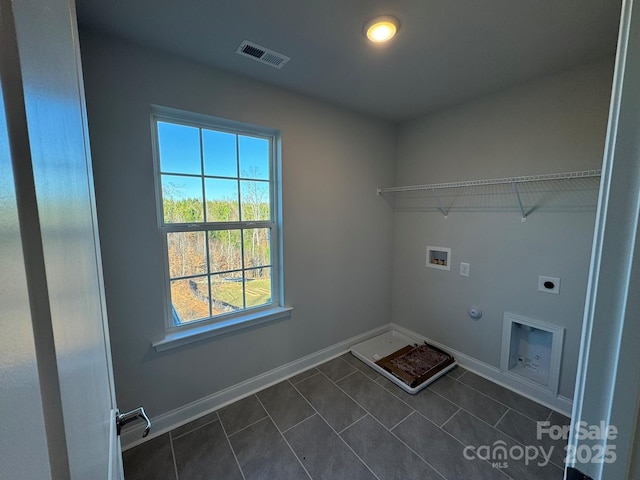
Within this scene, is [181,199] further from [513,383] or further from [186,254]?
[513,383]

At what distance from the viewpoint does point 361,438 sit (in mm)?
1739

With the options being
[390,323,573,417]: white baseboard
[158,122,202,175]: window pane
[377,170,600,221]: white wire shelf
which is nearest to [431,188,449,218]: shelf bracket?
[377,170,600,221]: white wire shelf

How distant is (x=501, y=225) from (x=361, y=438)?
79.2 inches

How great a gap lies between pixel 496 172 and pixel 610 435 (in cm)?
214

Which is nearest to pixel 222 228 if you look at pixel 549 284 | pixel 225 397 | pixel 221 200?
pixel 221 200

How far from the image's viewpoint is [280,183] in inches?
84.7

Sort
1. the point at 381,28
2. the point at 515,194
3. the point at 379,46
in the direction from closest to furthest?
the point at 381,28, the point at 379,46, the point at 515,194

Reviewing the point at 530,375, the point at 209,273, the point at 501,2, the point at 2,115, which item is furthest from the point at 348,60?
the point at 530,375

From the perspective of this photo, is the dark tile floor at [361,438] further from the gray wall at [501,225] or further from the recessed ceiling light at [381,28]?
the recessed ceiling light at [381,28]

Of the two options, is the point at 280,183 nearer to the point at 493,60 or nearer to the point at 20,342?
the point at 493,60

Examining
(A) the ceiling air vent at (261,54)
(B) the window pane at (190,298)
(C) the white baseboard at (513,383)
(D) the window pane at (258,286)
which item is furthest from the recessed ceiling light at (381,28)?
(C) the white baseboard at (513,383)

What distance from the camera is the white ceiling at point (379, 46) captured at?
1288 millimetres

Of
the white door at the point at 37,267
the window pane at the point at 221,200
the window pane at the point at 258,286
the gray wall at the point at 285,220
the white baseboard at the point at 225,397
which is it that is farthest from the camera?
the window pane at the point at 258,286

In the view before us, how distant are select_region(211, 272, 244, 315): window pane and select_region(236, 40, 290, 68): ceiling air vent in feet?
5.06
